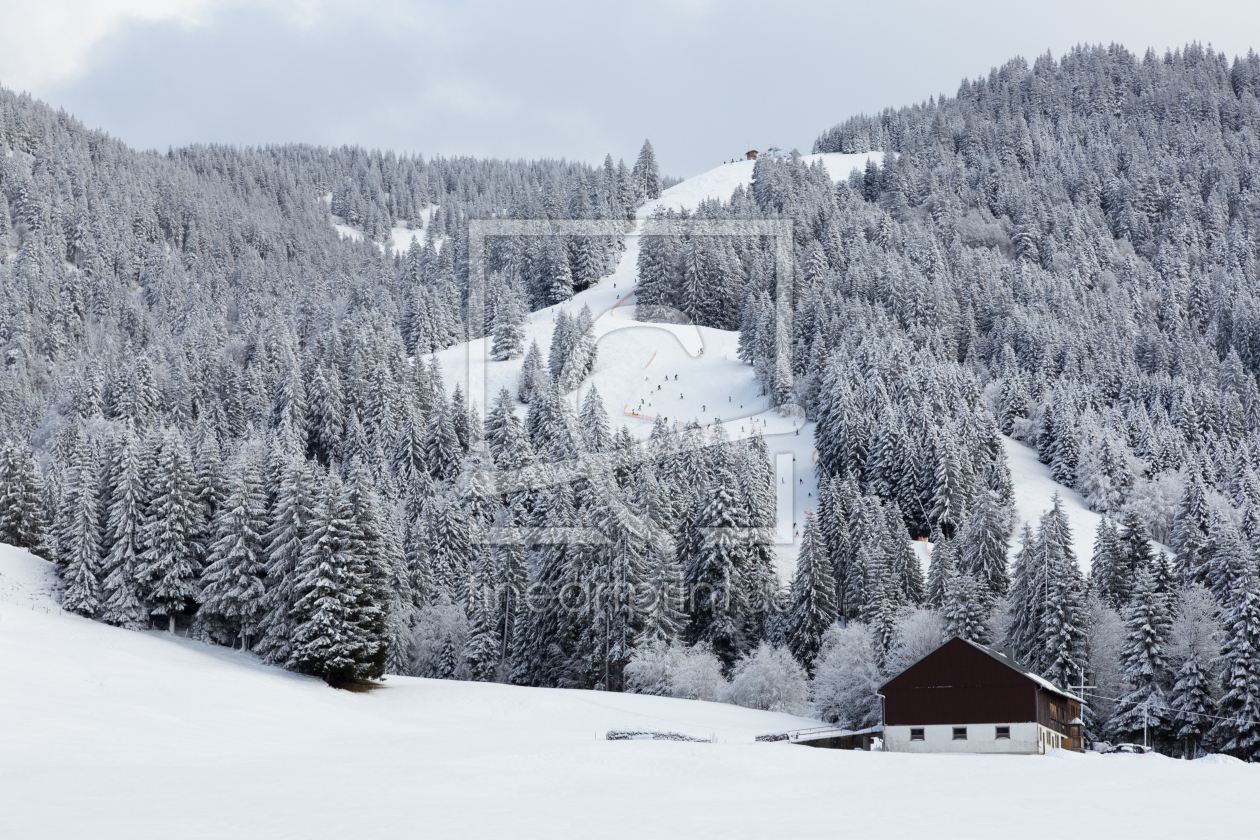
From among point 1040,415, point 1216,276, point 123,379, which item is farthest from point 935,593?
point 1216,276

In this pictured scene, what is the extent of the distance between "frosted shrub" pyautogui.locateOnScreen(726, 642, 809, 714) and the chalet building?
11170mm

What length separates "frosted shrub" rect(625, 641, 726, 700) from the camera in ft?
188

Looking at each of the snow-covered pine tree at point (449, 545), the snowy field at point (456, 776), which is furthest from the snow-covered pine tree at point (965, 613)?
the snow-covered pine tree at point (449, 545)

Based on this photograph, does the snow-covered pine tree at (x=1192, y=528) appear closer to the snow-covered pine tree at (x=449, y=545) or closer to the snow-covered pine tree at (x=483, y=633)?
the snow-covered pine tree at (x=483, y=633)

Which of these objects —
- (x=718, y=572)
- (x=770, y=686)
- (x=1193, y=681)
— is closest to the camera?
(x=1193, y=681)

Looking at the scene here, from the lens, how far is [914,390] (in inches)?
3841

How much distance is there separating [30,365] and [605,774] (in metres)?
151

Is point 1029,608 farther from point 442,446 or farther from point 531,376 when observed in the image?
point 531,376

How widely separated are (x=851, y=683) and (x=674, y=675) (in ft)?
31.2

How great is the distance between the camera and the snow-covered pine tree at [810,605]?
62.7m

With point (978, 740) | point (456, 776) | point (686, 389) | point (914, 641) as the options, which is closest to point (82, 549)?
point (456, 776)

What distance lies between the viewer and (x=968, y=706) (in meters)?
44.4

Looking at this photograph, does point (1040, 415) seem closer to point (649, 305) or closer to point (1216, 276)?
point (649, 305)

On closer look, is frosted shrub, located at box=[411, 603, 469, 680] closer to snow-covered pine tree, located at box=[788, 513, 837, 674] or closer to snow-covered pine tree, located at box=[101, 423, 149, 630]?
snow-covered pine tree, located at box=[101, 423, 149, 630]
